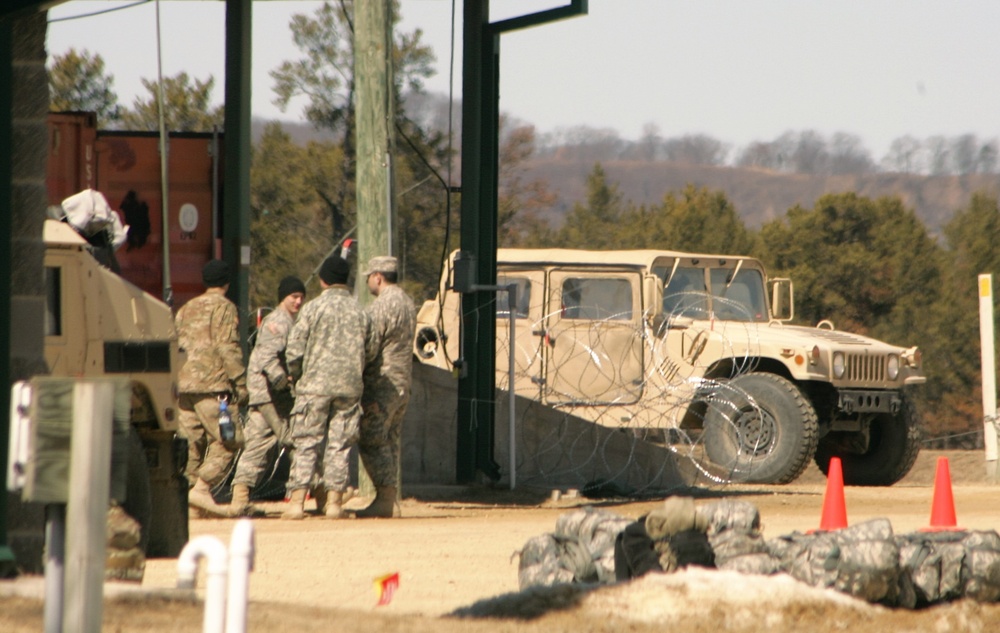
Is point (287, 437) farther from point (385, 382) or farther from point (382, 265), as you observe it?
point (382, 265)

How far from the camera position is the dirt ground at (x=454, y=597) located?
5.75 metres

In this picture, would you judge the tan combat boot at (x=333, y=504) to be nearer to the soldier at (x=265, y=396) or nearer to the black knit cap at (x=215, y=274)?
the soldier at (x=265, y=396)

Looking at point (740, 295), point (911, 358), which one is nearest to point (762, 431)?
point (740, 295)

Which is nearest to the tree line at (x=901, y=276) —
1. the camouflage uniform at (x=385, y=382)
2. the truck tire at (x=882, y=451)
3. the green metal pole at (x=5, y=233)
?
the truck tire at (x=882, y=451)

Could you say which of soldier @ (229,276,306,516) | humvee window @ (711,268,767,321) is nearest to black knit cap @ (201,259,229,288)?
soldier @ (229,276,306,516)

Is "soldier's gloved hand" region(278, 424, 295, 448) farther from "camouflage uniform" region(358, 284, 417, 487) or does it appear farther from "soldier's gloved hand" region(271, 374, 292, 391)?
"camouflage uniform" region(358, 284, 417, 487)

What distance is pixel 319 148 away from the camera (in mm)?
37094

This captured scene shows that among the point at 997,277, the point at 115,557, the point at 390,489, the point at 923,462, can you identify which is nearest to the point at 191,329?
the point at 390,489

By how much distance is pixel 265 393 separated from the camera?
11.1 meters

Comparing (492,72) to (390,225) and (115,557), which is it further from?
(115,557)

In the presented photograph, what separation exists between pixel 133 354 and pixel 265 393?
123 inches

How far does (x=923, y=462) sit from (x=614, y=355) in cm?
738

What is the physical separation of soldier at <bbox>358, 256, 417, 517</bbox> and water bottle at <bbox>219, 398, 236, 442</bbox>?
0.87m

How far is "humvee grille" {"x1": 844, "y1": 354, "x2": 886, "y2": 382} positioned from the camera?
15555mm
